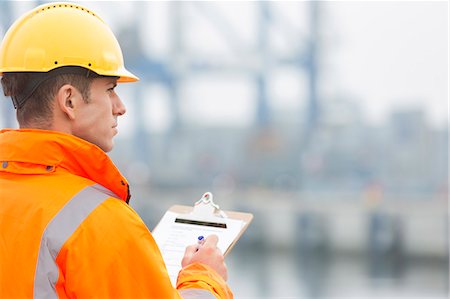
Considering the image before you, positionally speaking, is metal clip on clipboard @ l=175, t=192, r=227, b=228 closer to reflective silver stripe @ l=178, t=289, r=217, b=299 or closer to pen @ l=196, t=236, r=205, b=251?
pen @ l=196, t=236, r=205, b=251

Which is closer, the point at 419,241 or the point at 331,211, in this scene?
the point at 419,241

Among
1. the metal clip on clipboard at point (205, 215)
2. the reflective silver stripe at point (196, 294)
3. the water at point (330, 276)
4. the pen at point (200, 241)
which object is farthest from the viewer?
the water at point (330, 276)

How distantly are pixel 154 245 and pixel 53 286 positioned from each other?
15 centimetres

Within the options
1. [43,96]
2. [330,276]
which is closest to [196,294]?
[43,96]

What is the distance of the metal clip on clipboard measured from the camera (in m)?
1.22

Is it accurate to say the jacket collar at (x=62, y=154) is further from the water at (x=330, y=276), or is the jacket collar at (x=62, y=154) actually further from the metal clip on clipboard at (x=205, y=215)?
the water at (x=330, y=276)

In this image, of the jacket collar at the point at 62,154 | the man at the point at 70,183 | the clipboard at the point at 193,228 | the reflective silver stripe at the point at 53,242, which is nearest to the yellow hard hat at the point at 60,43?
the man at the point at 70,183

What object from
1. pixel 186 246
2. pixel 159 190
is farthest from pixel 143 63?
pixel 186 246

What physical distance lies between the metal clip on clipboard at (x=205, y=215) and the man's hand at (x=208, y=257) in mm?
130

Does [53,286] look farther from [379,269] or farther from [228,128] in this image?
[228,128]

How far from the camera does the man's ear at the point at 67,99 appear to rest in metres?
0.94

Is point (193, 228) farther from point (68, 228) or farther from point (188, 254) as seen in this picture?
point (68, 228)

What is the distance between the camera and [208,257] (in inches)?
41.8

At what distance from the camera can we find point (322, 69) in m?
16.4
